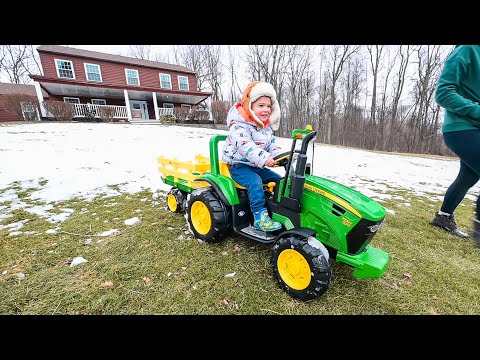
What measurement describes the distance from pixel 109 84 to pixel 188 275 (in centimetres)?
2178

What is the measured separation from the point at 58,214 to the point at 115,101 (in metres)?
23.0

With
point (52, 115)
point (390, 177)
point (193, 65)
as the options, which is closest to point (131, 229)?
point (390, 177)

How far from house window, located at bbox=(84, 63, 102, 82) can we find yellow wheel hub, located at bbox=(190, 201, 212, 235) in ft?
75.9

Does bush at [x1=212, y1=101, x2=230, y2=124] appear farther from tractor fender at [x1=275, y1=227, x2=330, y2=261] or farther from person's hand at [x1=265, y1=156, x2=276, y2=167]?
tractor fender at [x1=275, y1=227, x2=330, y2=261]

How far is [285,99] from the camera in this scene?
34438mm

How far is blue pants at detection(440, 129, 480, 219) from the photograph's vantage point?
254 centimetres

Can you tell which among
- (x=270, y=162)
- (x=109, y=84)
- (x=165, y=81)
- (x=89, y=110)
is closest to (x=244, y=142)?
(x=270, y=162)

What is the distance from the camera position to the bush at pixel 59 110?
1584 cm

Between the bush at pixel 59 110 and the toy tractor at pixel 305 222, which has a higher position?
the bush at pixel 59 110

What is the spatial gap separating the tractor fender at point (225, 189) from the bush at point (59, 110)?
1837 centimetres

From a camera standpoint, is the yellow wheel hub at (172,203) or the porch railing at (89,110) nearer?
the yellow wheel hub at (172,203)

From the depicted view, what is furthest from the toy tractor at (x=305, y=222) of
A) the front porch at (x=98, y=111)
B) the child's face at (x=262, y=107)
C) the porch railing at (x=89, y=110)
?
the porch railing at (x=89, y=110)

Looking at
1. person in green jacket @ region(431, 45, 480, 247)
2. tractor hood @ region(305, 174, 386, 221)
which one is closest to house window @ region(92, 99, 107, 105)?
tractor hood @ region(305, 174, 386, 221)

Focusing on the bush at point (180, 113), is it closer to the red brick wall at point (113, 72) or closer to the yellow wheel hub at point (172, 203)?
the red brick wall at point (113, 72)
